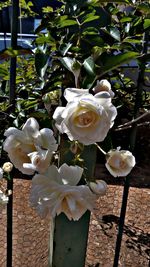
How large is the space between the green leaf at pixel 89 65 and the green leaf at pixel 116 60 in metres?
0.02

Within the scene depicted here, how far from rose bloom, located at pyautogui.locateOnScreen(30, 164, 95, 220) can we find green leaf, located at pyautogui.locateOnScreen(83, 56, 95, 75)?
8.0 inches

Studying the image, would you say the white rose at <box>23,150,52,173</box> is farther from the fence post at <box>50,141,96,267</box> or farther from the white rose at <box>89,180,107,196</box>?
the fence post at <box>50,141,96,267</box>

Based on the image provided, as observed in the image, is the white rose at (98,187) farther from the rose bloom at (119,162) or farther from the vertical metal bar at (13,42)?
the vertical metal bar at (13,42)

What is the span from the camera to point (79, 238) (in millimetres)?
1129

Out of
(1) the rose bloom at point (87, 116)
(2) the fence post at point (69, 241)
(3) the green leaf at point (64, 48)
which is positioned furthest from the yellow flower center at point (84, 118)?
(2) the fence post at point (69, 241)

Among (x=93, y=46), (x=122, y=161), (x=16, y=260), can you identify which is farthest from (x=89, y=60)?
(x=16, y=260)

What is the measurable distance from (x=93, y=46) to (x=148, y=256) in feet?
5.22

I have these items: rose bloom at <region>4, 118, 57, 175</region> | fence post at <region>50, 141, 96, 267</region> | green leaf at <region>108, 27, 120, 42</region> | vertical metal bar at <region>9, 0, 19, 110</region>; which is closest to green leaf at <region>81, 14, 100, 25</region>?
green leaf at <region>108, 27, 120, 42</region>

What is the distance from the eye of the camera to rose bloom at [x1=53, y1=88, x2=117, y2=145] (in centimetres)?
68

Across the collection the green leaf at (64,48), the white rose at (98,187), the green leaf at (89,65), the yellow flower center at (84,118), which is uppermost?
the green leaf at (64,48)

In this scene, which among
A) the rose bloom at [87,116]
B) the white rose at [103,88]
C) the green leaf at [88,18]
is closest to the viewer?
the rose bloom at [87,116]

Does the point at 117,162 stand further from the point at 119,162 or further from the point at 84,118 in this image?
the point at 84,118

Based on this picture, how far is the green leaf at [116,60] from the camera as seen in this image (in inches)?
30.5

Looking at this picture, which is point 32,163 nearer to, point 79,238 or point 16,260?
point 79,238
